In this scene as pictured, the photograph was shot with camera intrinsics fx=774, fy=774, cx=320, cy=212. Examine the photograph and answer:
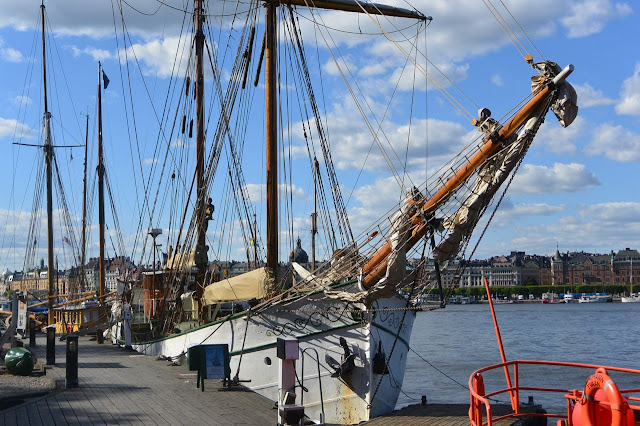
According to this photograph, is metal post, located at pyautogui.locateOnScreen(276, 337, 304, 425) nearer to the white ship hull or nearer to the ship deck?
the ship deck

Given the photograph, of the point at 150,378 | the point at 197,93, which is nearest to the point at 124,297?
the point at 197,93

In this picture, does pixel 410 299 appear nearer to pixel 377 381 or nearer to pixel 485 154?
pixel 377 381

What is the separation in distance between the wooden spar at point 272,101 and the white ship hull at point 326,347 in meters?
2.49

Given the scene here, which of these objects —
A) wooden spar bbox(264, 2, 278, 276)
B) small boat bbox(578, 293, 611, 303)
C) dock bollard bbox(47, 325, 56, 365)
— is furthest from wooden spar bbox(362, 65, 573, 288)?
small boat bbox(578, 293, 611, 303)

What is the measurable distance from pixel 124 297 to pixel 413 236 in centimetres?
1872

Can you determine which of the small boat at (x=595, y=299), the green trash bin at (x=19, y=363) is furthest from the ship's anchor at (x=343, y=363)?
the small boat at (x=595, y=299)

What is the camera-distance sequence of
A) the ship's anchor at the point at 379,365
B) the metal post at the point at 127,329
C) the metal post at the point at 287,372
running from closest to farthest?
the metal post at the point at 287,372, the ship's anchor at the point at 379,365, the metal post at the point at 127,329

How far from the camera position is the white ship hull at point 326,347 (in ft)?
53.7

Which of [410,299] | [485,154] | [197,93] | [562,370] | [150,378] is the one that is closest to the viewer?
[485,154]

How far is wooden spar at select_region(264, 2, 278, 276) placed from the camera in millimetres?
20312

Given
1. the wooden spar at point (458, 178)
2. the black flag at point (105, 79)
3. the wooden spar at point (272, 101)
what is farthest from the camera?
the black flag at point (105, 79)

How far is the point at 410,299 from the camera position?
15945 millimetres

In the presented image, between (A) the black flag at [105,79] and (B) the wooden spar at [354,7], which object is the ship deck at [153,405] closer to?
(B) the wooden spar at [354,7]

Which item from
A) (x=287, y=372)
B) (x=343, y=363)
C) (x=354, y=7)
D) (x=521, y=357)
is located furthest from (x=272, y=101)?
(x=521, y=357)
